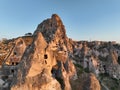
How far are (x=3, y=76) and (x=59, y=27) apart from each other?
32.9m

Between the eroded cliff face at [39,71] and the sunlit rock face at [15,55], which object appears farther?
the sunlit rock face at [15,55]

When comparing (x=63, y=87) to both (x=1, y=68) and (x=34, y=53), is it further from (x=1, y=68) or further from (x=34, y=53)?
(x=1, y=68)

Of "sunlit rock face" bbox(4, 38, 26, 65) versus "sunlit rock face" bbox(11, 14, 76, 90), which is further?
"sunlit rock face" bbox(4, 38, 26, 65)

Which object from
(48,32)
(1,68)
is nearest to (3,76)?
(1,68)

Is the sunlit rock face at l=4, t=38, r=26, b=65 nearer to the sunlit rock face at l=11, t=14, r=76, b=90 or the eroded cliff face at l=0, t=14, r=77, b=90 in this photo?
the eroded cliff face at l=0, t=14, r=77, b=90

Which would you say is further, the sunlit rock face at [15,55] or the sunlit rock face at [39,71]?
the sunlit rock face at [15,55]

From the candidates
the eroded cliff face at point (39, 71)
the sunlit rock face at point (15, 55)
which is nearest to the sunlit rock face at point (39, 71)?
the eroded cliff face at point (39, 71)

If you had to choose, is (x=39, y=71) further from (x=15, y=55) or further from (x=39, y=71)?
(x=15, y=55)

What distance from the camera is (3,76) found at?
137 feet

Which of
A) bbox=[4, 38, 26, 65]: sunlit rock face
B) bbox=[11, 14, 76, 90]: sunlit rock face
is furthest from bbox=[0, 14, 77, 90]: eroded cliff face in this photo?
bbox=[4, 38, 26, 65]: sunlit rock face

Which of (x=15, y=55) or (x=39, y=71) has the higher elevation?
(x=15, y=55)

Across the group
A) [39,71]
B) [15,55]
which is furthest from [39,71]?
[15,55]

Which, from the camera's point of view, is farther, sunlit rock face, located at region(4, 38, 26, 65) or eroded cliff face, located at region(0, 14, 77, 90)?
sunlit rock face, located at region(4, 38, 26, 65)

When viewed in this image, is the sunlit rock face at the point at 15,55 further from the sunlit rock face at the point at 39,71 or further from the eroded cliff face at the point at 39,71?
the sunlit rock face at the point at 39,71
